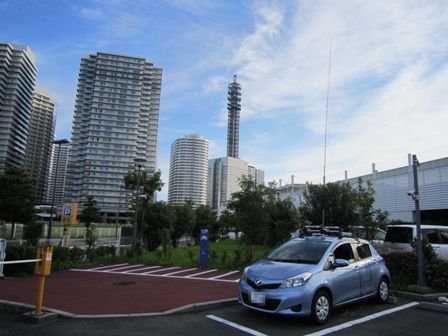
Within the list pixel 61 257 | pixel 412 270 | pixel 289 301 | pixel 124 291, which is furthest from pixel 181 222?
pixel 289 301

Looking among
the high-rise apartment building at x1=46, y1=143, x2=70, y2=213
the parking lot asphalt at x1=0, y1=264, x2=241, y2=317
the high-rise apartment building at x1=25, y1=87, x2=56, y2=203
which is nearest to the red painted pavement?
the parking lot asphalt at x1=0, y1=264, x2=241, y2=317

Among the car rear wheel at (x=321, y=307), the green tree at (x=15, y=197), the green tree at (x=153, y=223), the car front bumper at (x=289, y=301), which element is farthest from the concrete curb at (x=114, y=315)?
the green tree at (x=15, y=197)

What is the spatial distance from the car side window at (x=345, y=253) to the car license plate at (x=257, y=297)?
6.38 feet

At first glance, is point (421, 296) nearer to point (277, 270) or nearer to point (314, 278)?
point (314, 278)

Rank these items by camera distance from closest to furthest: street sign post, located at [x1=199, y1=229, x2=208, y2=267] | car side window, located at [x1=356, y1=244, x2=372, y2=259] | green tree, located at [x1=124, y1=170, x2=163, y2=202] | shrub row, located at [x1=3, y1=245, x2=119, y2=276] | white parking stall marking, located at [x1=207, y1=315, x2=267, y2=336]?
white parking stall marking, located at [x1=207, y1=315, x2=267, y2=336], car side window, located at [x1=356, y1=244, x2=372, y2=259], shrub row, located at [x1=3, y1=245, x2=119, y2=276], street sign post, located at [x1=199, y1=229, x2=208, y2=267], green tree, located at [x1=124, y1=170, x2=163, y2=202]

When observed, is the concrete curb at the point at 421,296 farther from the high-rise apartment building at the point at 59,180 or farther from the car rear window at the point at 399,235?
the high-rise apartment building at the point at 59,180

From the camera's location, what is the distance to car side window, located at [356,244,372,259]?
326 inches

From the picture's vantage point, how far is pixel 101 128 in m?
107

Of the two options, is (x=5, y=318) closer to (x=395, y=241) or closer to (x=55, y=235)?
(x=395, y=241)

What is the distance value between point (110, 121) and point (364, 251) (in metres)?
106

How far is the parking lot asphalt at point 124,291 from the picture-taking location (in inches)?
311

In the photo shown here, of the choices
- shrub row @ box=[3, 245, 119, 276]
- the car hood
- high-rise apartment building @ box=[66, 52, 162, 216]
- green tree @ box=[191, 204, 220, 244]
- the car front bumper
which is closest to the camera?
the car front bumper

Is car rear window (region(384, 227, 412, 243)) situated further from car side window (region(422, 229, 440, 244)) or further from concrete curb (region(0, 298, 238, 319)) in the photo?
concrete curb (region(0, 298, 238, 319))

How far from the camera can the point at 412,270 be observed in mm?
10805
